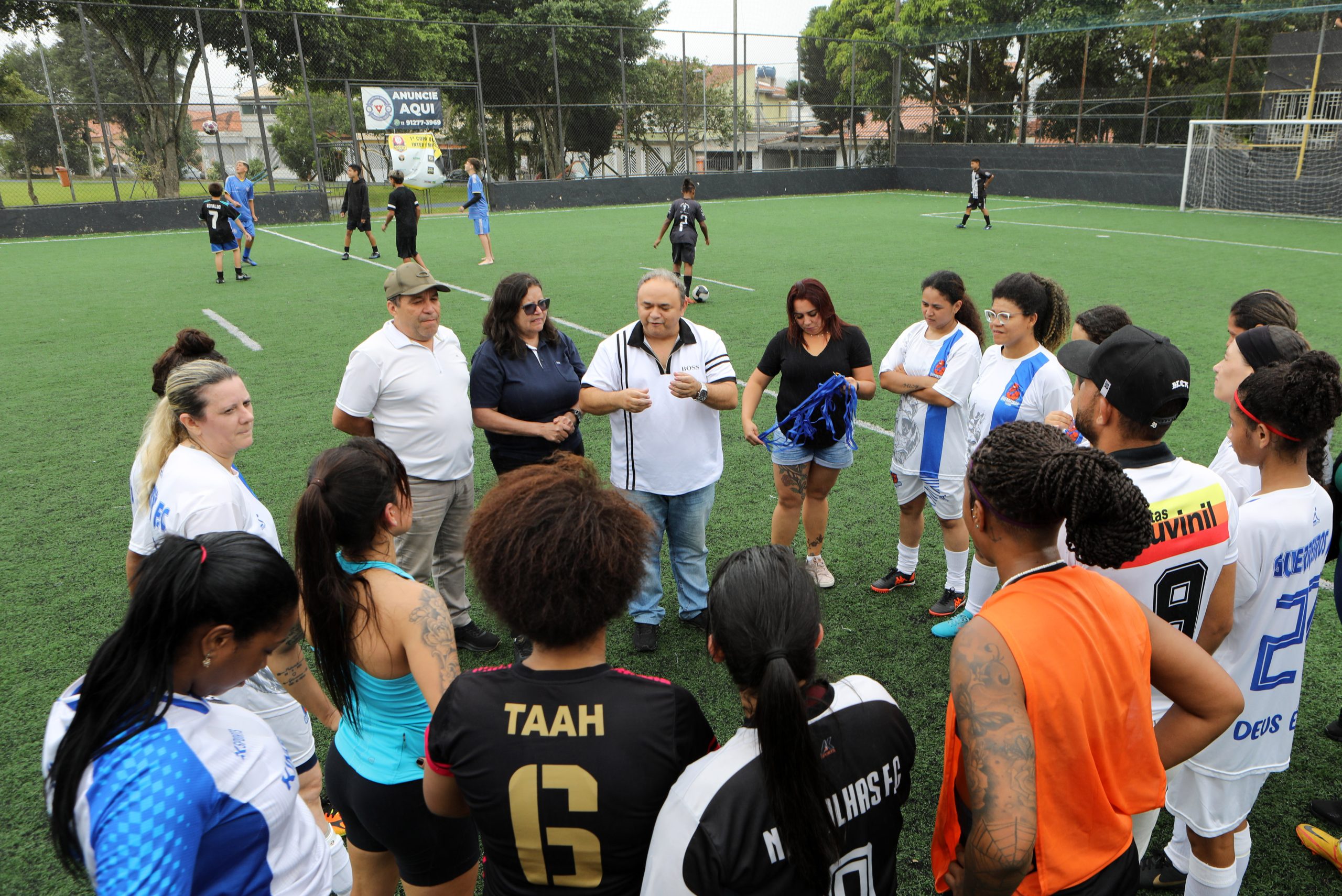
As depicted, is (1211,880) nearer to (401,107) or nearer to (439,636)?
(439,636)

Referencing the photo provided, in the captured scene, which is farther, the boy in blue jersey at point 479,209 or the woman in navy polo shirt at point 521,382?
the boy in blue jersey at point 479,209

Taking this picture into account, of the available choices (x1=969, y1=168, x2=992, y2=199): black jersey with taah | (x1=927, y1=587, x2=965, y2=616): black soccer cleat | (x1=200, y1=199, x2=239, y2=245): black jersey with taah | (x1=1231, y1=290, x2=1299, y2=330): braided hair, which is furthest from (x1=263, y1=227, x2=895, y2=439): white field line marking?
(x1=969, y1=168, x2=992, y2=199): black jersey with taah

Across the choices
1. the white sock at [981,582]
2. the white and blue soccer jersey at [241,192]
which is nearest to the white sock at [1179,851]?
the white sock at [981,582]

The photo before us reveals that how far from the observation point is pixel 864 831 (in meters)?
1.67

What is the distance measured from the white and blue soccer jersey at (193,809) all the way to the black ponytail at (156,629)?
0.03 m

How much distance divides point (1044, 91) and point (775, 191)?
10.6 m

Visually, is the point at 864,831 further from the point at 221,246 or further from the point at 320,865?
the point at 221,246

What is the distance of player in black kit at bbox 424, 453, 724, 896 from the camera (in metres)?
1.64

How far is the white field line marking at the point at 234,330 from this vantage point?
1092 centimetres

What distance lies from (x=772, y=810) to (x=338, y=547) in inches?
56.6

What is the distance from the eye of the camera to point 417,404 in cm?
426

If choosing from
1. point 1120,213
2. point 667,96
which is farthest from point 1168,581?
point 667,96

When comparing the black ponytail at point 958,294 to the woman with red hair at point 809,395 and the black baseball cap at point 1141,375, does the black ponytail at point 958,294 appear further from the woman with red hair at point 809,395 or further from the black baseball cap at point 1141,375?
the black baseball cap at point 1141,375

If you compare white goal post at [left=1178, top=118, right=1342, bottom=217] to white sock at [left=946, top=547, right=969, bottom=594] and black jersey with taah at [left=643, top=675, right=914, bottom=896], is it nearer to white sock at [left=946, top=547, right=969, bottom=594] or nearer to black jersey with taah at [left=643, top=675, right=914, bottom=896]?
white sock at [left=946, top=547, right=969, bottom=594]
